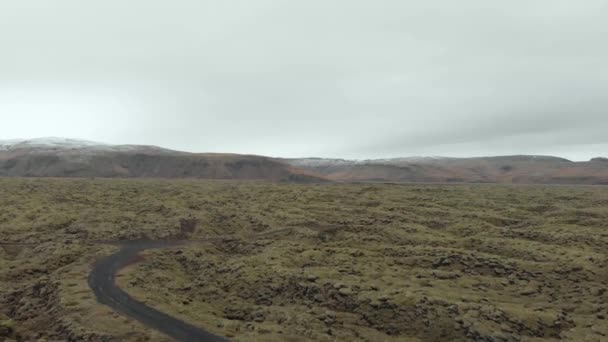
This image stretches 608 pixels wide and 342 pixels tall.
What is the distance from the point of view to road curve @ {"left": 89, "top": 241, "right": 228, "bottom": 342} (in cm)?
3275

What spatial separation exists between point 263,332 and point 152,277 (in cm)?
1923

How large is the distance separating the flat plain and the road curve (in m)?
1.16

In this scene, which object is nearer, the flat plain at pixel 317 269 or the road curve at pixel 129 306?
the road curve at pixel 129 306

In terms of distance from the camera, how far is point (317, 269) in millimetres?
48844

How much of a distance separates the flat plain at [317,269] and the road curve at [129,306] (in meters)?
1.16

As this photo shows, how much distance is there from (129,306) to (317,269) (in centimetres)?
2089

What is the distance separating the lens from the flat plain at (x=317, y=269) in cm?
3478

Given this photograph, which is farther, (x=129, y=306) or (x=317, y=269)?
(x=317, y=269)

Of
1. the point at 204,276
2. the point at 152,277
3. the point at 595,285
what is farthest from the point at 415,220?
the point at 152,277

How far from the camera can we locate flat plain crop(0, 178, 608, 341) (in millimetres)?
34781

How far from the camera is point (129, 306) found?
3709 cm

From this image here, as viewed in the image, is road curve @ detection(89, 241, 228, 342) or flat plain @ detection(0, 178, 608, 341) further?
flat plain @ detection(0, 178, 608, 341)

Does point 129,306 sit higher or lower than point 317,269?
lower

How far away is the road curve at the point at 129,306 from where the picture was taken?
107 ft
